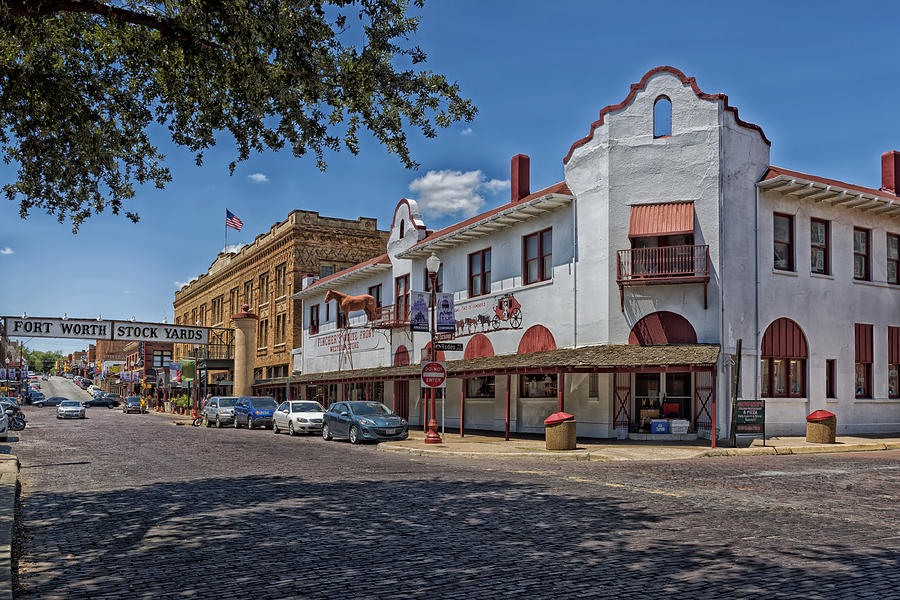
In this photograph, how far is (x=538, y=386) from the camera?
90.8 feet

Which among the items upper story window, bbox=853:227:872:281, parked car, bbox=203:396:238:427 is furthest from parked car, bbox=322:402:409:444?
upper story window, bbox=853:227:872:281

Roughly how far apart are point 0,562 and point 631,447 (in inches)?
679

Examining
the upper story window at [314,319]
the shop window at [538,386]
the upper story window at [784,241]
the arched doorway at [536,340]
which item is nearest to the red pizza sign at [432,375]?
the arched doorway at [536,340]

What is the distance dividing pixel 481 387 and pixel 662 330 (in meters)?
8.99

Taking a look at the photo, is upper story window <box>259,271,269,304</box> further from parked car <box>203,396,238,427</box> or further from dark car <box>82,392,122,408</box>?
dark car <box>82,392,122,408</box>

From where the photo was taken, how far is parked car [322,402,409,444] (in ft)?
81.6

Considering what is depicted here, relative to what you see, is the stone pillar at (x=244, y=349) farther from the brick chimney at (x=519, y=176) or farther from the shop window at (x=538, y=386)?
the shop window at (x=538, y=386)

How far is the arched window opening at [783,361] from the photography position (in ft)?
79.3

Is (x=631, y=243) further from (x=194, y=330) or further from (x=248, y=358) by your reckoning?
(x=194, y=330)

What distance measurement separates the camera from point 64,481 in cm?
1395

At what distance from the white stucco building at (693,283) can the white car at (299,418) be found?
20.9 feet

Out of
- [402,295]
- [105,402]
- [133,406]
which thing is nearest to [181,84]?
[402,295]

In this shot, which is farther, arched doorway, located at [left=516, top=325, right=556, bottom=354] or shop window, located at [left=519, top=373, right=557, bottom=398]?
shop window, located at [left=519, top=373, right=557, bottom=398]

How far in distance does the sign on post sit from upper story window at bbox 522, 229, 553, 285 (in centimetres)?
815
